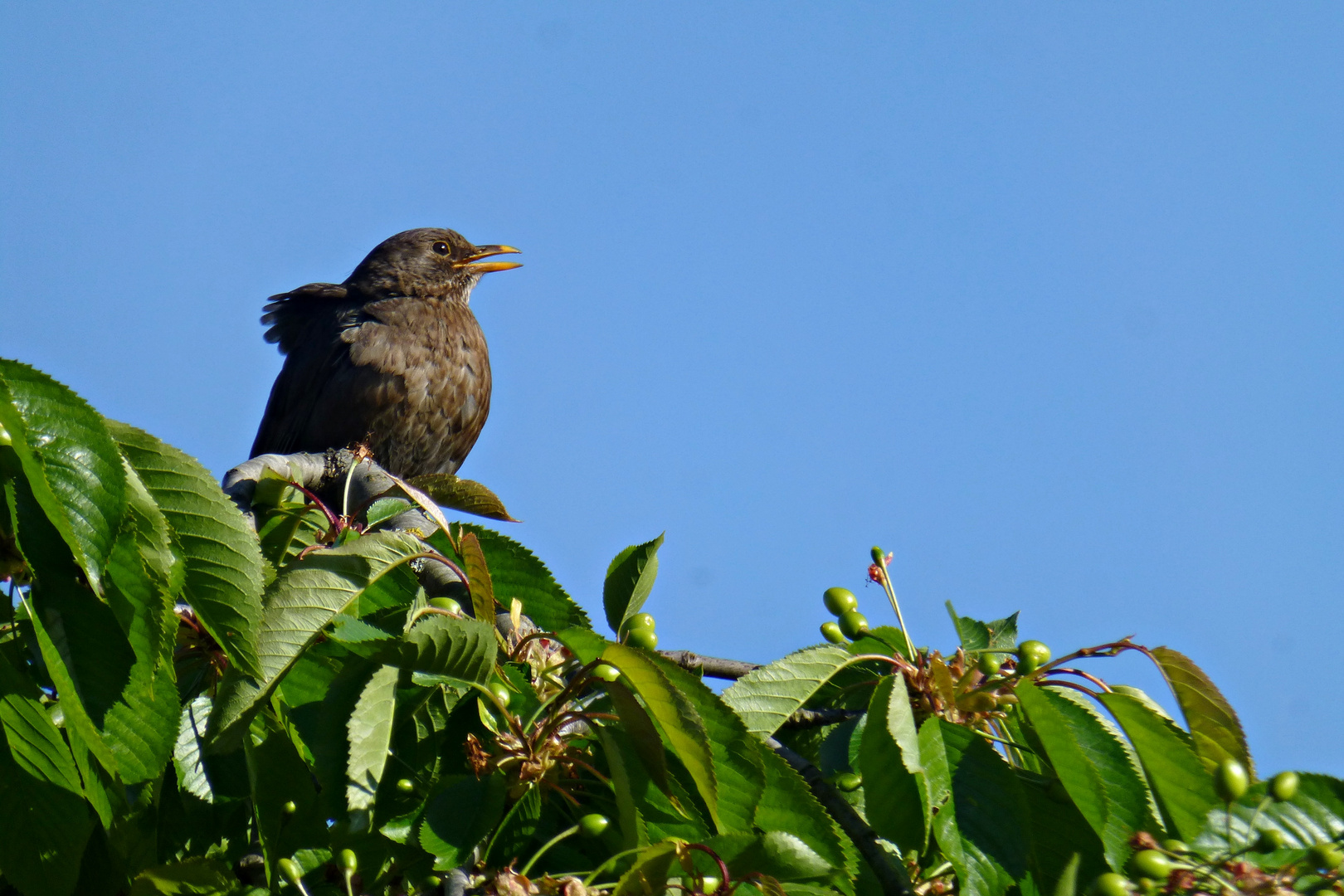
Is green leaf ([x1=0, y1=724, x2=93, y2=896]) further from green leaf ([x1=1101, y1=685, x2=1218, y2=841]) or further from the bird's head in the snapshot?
the bird's head

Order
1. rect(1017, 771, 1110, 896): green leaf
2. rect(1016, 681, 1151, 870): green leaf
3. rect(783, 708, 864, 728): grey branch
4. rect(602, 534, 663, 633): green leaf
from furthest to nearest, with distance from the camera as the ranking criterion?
rect(783, 708, 864, 728): grey branch
rect(602, 534, 663, 633): green leaf
rect(1017, 771, 1110, 896): green leaf
rect(1016, 681, 1151, 870): green leaf

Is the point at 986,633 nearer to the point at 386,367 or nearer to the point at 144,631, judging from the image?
the point at 144,631

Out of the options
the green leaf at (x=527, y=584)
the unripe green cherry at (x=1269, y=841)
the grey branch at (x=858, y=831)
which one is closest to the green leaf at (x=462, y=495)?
the green leaf at (x=527, y=584)

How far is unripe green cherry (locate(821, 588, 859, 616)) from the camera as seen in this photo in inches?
92.7

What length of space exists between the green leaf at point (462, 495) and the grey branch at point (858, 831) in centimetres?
99

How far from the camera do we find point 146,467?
1.75 meters


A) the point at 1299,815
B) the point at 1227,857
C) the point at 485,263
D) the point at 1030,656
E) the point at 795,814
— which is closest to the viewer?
the point at 1227,857

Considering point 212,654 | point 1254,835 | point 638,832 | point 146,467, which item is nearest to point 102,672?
point 146,467

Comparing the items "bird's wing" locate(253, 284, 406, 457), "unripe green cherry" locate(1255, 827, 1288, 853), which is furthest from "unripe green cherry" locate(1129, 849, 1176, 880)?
"bird's wing" locate(253, 284, 406, 457)

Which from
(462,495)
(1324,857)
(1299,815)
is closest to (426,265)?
(462,495)

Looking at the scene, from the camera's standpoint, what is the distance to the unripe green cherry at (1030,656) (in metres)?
2.02

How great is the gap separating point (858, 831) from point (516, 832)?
55 centimetres

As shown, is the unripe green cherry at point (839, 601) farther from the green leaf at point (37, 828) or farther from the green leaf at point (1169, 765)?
the green leaf at point (37, 828)

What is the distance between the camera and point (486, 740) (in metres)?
1.93
